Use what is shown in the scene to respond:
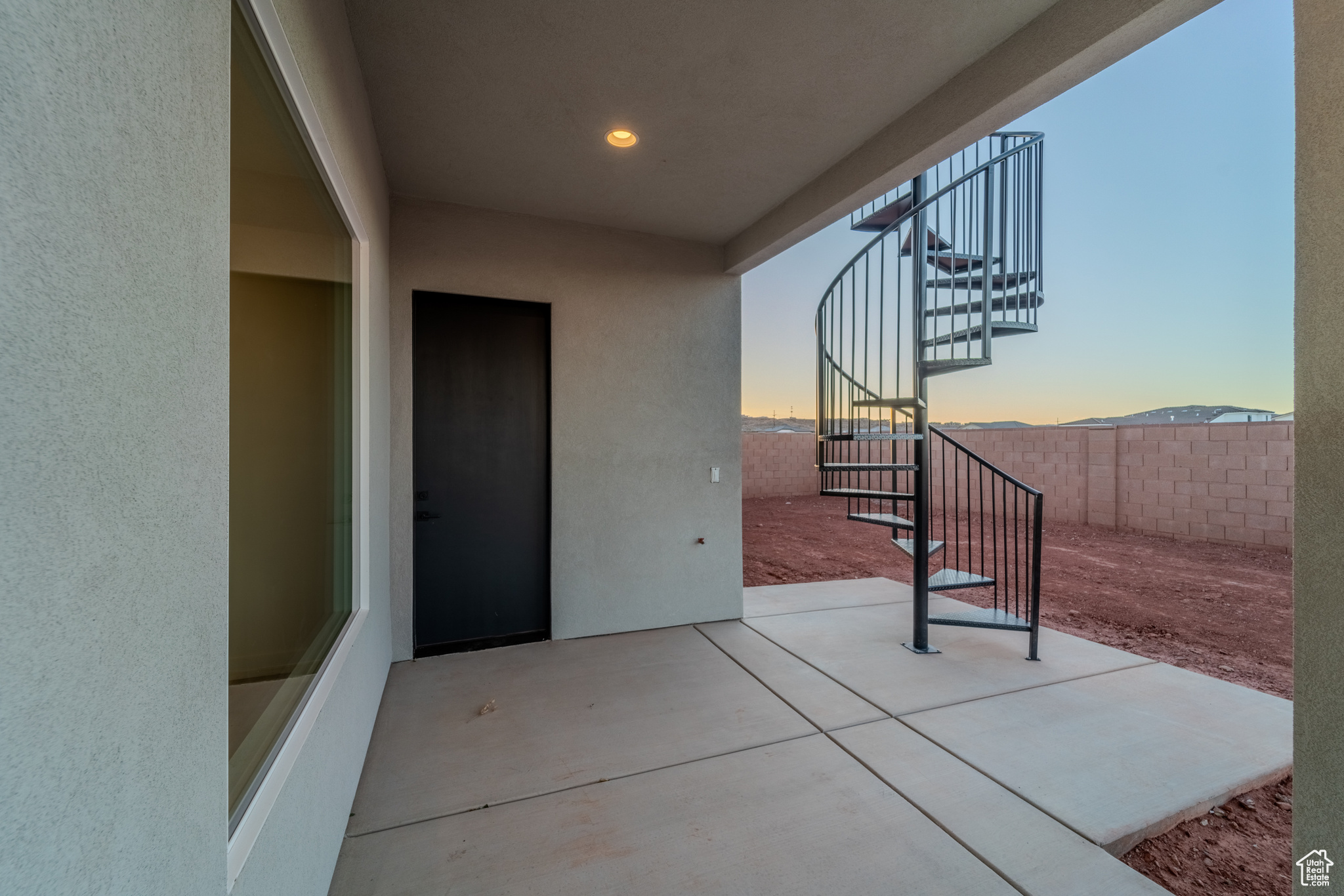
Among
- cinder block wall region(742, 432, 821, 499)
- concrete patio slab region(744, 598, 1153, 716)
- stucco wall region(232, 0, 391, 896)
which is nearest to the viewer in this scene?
stucco wall region(232, 0, 391, 896)

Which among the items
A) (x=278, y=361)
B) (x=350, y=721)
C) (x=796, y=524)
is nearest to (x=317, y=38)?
(x=278, y=361)

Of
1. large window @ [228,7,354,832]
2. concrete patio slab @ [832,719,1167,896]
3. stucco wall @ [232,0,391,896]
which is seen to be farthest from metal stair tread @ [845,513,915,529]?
large window @ [228,7,354,832]

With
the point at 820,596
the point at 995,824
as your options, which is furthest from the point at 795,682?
the point at 820,596

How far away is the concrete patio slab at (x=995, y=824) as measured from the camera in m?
1.60

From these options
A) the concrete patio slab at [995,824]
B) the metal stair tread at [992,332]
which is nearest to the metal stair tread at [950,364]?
the metal stair tread at [992,332]

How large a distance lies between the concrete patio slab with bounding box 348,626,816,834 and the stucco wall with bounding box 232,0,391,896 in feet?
0.46

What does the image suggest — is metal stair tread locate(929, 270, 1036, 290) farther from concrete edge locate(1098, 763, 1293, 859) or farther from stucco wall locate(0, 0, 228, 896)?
stucco wall locate(0, 0, 228, 896)

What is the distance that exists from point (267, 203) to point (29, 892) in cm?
126

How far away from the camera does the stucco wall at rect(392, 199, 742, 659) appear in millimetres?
3234

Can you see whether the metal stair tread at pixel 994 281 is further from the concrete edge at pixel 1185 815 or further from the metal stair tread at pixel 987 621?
the concrete edge at pixel 1185 815

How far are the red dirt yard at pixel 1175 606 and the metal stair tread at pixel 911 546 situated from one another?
1.15 meters

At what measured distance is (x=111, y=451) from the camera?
1.96ft

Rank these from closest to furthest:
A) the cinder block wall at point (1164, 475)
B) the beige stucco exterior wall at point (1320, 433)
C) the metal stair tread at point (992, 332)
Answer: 1. the beige stucco exterior wall at point (1320, 433)
2. the metal stair tread at point (992, 332)
3. the cinder block wall at point (1164, 475)

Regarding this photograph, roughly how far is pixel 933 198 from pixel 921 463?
5.08 feet
